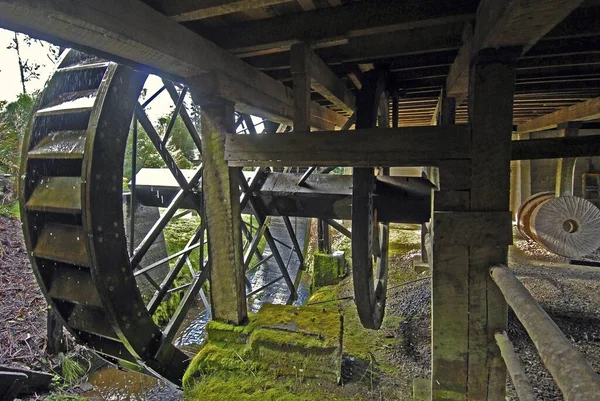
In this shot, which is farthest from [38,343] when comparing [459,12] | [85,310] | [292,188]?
[459,12]

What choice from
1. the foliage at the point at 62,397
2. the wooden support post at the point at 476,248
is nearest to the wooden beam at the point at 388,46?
the wooden support post at the point at 476,248

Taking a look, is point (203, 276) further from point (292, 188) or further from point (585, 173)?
point (585, 173)

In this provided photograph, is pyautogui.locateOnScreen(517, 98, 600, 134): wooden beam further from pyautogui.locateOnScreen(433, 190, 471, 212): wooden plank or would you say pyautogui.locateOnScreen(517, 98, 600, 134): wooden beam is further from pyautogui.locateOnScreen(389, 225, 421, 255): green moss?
pyautogui.locateOnScreen(433, 190, 471, 212): wooden plank

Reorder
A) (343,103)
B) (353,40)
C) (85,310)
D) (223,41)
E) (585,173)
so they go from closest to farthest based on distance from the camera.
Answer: (223,41)
(353,40)
(85,310)
(343,103)
(585,173)

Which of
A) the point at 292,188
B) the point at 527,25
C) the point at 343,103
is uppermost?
the point at 343,103

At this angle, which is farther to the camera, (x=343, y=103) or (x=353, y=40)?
(x=343, y=103)

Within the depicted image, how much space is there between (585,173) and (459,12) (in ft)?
28.0

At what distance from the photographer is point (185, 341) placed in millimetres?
5871

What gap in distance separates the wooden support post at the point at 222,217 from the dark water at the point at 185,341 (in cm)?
155

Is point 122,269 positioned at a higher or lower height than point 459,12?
lower

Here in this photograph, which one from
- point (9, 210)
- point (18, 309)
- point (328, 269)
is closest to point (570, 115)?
point (328, 269)

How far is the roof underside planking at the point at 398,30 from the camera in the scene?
127 cm

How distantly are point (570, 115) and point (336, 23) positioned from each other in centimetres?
463

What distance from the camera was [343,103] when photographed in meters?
3.01
